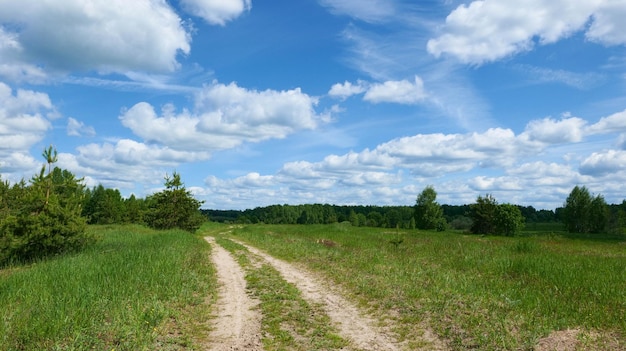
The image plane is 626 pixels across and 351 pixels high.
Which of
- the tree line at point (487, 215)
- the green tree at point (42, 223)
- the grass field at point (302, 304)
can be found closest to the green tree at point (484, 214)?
the tree line at point (487, 215)

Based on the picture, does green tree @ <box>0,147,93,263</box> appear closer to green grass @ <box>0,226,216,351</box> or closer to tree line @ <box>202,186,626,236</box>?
green grass @ <box>0,226,216,351</box>

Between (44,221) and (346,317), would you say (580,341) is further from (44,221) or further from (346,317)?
(44,221)

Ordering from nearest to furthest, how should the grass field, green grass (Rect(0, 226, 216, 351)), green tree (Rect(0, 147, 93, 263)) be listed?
1. green grass (Rect(0, 226, 216, 351))
2. the grass field
3. green tree (Rect(0, 147, 93, 263))

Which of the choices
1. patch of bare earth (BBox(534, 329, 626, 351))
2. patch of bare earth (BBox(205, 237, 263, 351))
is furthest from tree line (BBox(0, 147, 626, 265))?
patch of bare earth (BBox(534, 329, 626, 351))

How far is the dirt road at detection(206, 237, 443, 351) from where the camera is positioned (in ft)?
25.8

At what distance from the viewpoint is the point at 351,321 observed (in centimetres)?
931

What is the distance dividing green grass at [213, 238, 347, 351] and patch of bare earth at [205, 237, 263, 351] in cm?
23

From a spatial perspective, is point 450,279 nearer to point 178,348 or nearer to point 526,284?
point 526,284

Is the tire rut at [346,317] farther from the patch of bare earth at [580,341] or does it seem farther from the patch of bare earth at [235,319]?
the patch of bare earth at [580,341]

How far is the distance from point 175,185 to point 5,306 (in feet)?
111

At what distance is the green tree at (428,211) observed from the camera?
8918cm

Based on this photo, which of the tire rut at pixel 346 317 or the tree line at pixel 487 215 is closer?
the tire rut at pixel 346 317

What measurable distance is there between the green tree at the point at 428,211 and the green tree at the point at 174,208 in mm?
61006

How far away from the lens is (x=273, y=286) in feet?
42.6
